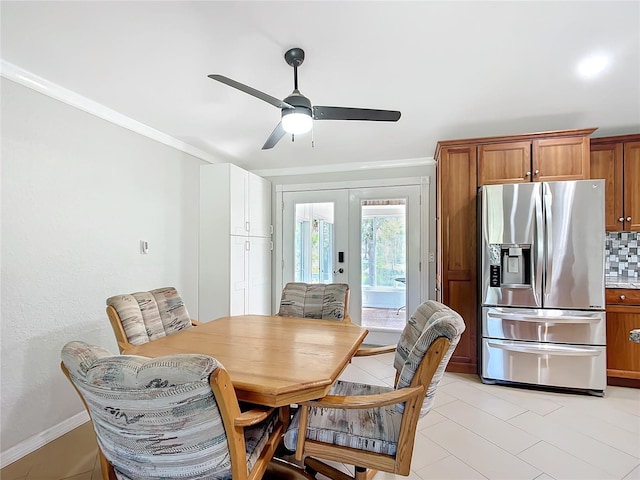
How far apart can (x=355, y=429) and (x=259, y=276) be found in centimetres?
285

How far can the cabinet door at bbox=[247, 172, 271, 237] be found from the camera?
387cm

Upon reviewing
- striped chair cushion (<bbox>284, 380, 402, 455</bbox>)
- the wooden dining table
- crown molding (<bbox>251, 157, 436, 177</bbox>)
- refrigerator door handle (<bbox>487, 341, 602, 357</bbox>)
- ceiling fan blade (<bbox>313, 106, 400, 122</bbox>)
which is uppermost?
crown molding (<bbox>251, 157, 436, 177</bbox>)

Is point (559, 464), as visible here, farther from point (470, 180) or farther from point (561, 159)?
point (561, 159)

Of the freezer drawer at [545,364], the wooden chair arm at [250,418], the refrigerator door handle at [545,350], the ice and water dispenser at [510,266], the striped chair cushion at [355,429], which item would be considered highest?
the ice and water dispenser at [510,266]

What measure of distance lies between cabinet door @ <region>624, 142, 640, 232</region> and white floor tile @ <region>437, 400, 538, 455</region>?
90.7 inches

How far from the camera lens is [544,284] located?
2.72m

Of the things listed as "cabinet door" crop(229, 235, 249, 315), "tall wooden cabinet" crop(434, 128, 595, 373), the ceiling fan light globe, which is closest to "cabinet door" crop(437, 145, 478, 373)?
"tall wooden cabinet" crop(434, 128, 595, 373)

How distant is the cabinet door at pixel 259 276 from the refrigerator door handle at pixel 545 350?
2.55m

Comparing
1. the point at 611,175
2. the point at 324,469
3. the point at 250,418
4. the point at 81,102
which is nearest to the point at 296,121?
the point at 250,418

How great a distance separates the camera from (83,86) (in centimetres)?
223

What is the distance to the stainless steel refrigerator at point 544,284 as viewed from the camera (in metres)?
2.65

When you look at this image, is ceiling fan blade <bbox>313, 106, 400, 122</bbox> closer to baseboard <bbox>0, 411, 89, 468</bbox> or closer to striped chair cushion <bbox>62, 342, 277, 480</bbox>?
striped chair cushion <bbox>62, 342, 277, 480</bbox>

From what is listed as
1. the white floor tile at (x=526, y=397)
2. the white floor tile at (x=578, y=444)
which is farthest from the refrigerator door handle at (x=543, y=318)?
the white floor tile at (x=578, y=444)

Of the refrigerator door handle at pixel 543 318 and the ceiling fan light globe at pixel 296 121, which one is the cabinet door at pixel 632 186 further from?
the ceiling fan light globe at pixel 296 121
